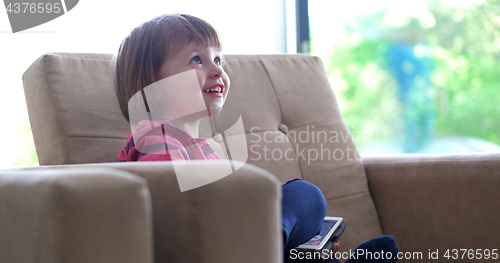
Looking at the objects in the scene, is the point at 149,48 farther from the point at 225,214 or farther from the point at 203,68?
the point at 225,214

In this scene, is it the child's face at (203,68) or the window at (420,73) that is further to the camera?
the window at (420,73)

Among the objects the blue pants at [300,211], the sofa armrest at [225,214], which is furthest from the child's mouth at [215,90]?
the sofa armrest at [225,214]

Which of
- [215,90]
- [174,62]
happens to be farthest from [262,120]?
[174,62]

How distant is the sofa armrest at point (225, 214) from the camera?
0.46 metres

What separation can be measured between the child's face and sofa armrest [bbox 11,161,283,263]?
53 centimetres

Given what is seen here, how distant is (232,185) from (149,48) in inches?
24.5

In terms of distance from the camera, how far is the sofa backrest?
93 cm

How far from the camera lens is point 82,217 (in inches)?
16.6

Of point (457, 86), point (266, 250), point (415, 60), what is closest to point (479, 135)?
point (457, 86)

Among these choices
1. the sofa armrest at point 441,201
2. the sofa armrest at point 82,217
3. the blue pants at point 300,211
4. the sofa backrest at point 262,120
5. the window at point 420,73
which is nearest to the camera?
the sofa armrest at point 82,217

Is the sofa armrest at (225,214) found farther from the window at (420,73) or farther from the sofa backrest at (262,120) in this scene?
the window at (420,73)

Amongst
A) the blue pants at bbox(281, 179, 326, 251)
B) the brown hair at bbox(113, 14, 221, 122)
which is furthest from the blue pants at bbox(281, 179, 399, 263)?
the brown hair at bbox(113, 14, 221, 122)

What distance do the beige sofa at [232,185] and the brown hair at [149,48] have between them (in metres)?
0.05

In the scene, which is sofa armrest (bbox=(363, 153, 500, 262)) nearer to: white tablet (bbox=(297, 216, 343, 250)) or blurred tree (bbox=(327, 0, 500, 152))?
white tablet (bbox=(297, 216, 343, 250))
